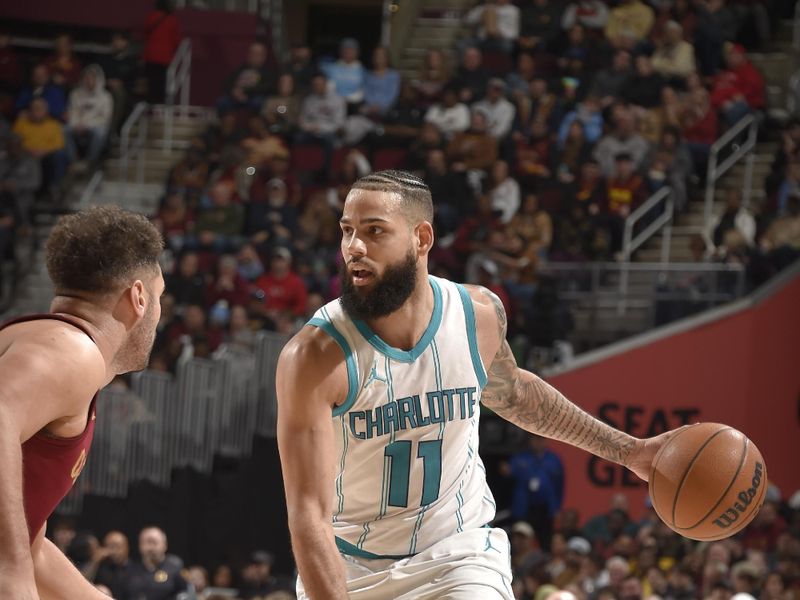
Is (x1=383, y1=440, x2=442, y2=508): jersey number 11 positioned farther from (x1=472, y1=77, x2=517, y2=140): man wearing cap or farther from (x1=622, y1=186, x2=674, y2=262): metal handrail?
(x1=472, y1=77, x2=517, y2=140): man wearing cap

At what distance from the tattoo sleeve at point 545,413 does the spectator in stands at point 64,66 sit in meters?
11.5

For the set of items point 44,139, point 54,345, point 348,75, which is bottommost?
point 44,139

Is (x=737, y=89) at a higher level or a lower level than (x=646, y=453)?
higher

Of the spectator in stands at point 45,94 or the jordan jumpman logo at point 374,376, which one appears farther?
the spectator in stands at point 45,94

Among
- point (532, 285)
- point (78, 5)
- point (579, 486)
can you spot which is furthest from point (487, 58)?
point (78, 5)

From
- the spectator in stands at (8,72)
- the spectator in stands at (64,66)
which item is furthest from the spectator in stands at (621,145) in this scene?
the spectator in stands at (8,72)

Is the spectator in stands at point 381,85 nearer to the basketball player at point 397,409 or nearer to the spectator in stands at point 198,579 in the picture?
the spectator in stands at point 198,579

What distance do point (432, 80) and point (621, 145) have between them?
236cm

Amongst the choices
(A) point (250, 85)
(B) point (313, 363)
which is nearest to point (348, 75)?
(A) point (250, 85)

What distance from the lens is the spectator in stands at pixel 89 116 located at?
1496 centimetres

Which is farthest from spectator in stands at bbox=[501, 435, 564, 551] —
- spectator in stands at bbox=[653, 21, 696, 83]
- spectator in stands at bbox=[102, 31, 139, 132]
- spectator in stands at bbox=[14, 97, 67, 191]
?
spectator in stands at bbox=[102, 31, 139, 132]

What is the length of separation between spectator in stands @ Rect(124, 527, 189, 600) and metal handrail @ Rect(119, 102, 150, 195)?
19.9ft

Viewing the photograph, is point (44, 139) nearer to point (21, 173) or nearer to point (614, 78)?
point (21, 173)

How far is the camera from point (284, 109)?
47.0 ft
